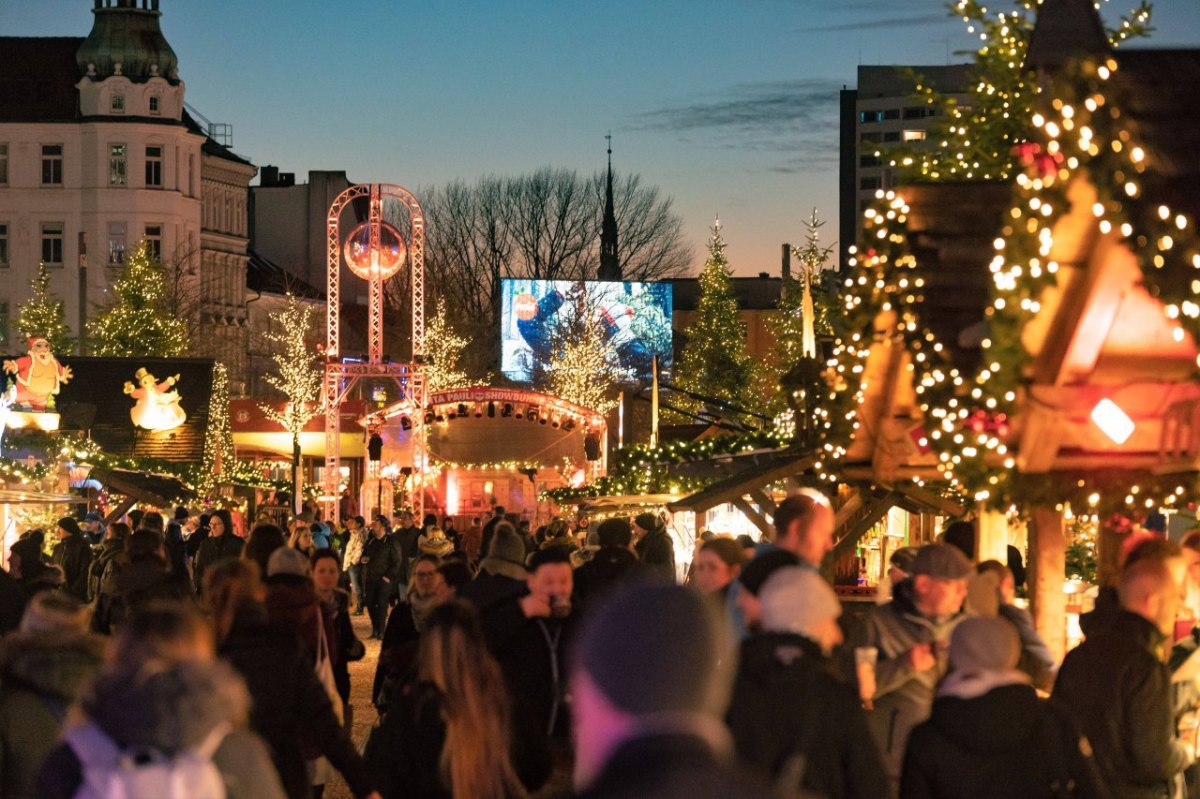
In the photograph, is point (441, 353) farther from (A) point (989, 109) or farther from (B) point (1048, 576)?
(B) point (1048, 576)

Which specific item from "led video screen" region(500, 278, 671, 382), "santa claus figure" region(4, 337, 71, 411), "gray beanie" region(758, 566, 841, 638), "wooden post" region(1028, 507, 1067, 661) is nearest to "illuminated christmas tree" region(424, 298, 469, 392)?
"led video screen" region(500, 278, 671, 382)

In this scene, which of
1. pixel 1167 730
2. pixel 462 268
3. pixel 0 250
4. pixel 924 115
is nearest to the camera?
pixel 1167 730

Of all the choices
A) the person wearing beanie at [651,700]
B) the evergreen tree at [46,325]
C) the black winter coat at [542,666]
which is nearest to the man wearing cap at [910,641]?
the black winter coat at [542,666]

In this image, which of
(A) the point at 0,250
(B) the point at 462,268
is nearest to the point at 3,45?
(A) the point at 0,250

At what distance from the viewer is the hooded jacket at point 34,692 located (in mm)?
6625

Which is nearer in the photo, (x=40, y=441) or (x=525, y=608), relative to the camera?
(x=525, y=608)

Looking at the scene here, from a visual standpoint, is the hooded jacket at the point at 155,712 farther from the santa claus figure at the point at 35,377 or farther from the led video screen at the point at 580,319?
the led video screen at the point at 580,319

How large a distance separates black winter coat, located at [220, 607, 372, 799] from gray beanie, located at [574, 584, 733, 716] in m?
4.08

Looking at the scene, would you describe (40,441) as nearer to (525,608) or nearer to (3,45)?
(525,608)

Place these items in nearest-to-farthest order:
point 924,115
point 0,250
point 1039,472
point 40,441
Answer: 1. point 1039,472
2. point 40,441
3. point 0,250
4. point 924,115

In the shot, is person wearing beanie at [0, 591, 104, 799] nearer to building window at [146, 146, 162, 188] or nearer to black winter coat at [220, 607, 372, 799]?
black winter coat at [220, 607, 372, 799]

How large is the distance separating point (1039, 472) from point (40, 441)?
19.4 metres

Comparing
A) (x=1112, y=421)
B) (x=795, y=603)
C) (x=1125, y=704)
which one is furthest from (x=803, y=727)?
A: (x=1112, y=421)

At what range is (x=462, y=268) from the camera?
308 ft
